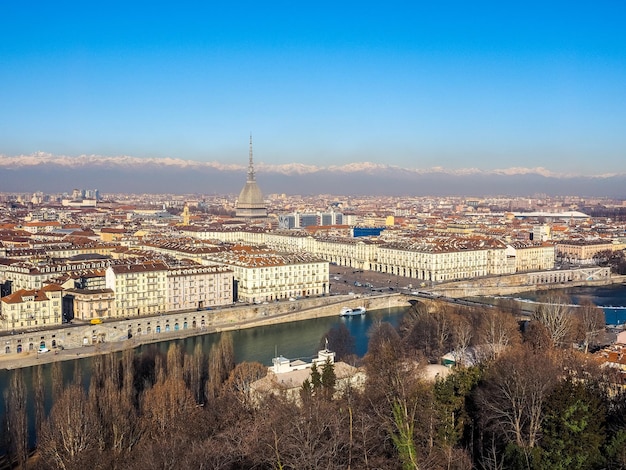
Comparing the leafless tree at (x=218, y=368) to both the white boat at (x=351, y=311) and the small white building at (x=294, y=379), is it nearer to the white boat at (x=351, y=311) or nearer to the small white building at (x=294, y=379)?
the small white building at (x=294, y=379)

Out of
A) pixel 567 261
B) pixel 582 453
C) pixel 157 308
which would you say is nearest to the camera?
pixel 582 453

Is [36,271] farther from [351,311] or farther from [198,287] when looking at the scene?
[351,311]

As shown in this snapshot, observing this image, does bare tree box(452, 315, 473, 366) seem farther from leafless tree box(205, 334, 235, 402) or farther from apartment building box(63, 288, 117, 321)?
apartment building box(63, 288, 117, 321)

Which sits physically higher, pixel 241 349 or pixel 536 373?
pixel 536 373

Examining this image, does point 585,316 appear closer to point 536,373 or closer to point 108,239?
point 536,373

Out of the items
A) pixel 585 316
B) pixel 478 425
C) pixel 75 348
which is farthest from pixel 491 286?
pixel 478 425

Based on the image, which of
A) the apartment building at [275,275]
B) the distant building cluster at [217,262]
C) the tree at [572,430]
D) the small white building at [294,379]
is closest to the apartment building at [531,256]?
the distant building cluster at [217,262]

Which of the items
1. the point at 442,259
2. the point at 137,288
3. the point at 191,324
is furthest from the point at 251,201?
the point at 191,324
